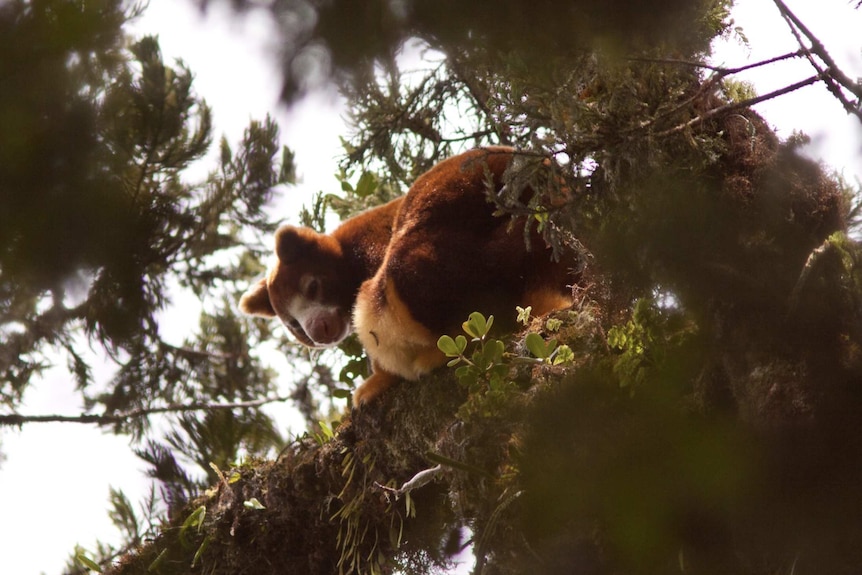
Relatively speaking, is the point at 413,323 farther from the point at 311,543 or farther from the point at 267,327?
the point at 267,327

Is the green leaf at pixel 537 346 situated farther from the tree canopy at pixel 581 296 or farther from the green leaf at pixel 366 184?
the green leaf at pixel 366 184

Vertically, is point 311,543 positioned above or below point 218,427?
below

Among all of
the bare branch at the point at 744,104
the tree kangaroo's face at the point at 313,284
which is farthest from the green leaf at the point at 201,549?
the bare branch at the point at 744,104

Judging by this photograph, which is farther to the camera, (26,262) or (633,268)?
(26,262)

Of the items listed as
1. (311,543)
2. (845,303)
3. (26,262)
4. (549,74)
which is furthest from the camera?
(311,543)

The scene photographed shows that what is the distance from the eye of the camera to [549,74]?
2314 mm

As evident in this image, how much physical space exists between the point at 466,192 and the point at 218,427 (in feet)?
9.64

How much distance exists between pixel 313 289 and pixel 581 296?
2.57m

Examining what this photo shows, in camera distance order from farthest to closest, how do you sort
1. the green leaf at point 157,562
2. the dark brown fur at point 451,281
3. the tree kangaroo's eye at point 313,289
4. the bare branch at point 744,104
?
1. the tree kangaroo's eye at point 313,289
2. the green leaf at point 157,562
3. the dark brown fur at point 451,281
4. the bare branch at point 744,104

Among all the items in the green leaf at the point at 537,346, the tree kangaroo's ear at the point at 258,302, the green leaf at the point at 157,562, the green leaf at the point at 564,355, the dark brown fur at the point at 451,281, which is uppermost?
the tree kangaroo's ear at the point at 258,302

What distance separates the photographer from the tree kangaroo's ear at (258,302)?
5871 mm

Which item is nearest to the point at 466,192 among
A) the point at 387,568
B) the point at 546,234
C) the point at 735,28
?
the point at 546,234

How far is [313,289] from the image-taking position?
17.4 feet

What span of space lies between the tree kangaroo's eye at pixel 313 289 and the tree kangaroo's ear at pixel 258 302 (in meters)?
0.64
